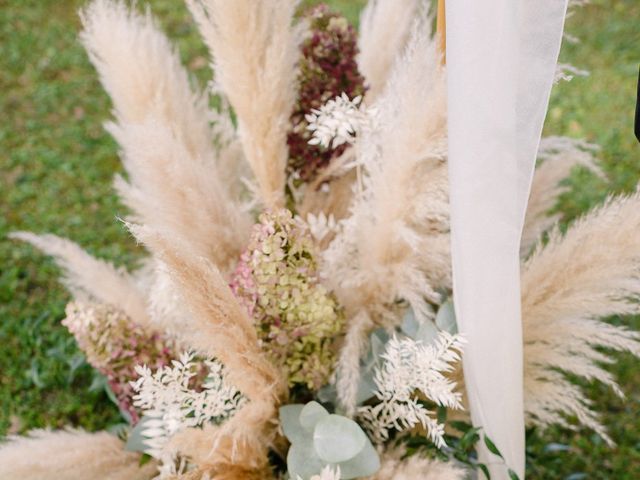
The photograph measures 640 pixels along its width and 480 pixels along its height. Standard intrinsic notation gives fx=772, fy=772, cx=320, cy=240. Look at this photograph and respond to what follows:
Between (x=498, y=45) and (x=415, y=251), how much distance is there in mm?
307

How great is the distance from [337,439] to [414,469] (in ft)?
0.31

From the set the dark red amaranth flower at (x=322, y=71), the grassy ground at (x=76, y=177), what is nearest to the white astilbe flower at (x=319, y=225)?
the dark red amaranth flower at (x=322, y=71)

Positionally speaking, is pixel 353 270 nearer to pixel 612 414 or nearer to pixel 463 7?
pixel 463 7

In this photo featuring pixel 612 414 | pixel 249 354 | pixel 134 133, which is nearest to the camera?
pixel 249 354

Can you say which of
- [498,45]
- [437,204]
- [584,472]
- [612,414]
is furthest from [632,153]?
[498,45]

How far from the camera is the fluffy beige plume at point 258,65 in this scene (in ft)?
3.28

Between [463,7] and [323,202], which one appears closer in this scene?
[463,7]

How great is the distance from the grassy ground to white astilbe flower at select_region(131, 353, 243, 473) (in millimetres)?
516

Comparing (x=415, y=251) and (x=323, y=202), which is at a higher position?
(x=323, y=202)

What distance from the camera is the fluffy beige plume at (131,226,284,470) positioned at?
2.60 ft

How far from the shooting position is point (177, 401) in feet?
3.12

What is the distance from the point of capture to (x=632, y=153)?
223 cm

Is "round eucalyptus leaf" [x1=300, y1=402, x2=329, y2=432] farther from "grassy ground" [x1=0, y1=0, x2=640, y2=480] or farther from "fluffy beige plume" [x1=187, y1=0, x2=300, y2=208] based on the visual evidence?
"grassy ground" [x1=0, y1=0, x2=640, y2=480]

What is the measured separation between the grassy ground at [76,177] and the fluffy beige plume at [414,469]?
0.36 metres
